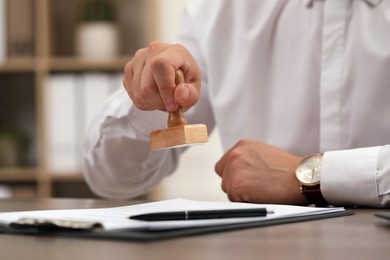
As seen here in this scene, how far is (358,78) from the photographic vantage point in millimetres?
1397

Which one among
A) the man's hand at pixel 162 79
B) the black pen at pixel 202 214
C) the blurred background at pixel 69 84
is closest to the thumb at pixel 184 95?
the man's hand at pixel 162 79

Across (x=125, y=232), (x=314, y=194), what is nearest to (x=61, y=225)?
(x=125, y=232)

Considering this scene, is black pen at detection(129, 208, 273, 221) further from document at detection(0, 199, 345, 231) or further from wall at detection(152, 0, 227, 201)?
wall at detection(152, 0, 227, 201)

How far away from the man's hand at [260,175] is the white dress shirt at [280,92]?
0.07m

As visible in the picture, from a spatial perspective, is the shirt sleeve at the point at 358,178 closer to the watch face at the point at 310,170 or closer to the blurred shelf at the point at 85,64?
the watch face at the point at 310,170

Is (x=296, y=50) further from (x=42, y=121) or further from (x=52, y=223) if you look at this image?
(x=42, y=121)

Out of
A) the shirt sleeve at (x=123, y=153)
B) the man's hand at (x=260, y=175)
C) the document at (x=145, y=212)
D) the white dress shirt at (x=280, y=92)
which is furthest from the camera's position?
the shirt sleeve at (x=123, y=153)

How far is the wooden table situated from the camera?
62cm

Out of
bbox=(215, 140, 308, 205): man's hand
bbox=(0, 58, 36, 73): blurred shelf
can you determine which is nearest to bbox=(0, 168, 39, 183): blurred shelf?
A: bbox=(0, 58, 36, 73): blurred shelf

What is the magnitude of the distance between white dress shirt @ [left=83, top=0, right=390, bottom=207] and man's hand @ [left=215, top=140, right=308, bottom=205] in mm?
68

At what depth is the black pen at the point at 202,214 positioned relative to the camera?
2.50ft

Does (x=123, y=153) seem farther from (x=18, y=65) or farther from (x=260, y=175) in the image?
(x=18, y=65)

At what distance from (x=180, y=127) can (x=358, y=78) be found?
51 centimetres

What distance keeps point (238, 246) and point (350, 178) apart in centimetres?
49
